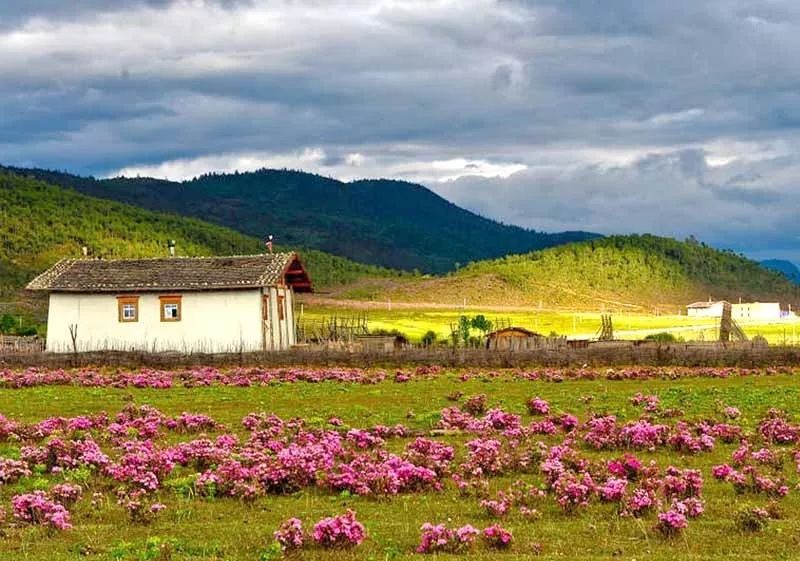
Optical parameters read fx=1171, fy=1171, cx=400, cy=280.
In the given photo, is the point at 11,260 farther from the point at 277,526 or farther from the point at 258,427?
the point at 277,526

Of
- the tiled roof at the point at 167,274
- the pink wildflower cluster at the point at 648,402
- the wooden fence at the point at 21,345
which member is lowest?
the pink wildflower cluster at the point at 648,402

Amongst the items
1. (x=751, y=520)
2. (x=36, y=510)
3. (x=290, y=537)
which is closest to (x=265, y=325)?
(x=36, y=510)

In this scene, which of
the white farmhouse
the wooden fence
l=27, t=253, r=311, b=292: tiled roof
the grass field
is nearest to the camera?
the wooden fence

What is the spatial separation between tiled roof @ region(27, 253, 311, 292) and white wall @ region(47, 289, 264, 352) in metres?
0.62

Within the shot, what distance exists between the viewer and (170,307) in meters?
68.8

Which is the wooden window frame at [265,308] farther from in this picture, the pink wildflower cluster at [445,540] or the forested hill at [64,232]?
the forested hill at [64,232]

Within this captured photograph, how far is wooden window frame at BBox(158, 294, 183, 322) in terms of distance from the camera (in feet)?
225

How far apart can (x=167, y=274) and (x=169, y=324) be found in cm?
321

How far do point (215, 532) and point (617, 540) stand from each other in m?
6.07

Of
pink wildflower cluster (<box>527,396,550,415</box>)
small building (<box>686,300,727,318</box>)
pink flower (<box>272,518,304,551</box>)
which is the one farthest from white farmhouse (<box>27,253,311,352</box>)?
small building (<box>686,300,727,318</box>)

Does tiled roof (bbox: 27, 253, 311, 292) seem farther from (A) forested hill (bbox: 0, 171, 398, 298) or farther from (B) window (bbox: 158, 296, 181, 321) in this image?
(A) forested hill (bbox: 0, 171, 398, 298)

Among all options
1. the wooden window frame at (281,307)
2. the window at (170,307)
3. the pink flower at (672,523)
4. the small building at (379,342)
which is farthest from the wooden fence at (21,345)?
the pink flower at (672,523)

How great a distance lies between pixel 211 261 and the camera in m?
71.6

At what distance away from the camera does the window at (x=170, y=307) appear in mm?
68625
